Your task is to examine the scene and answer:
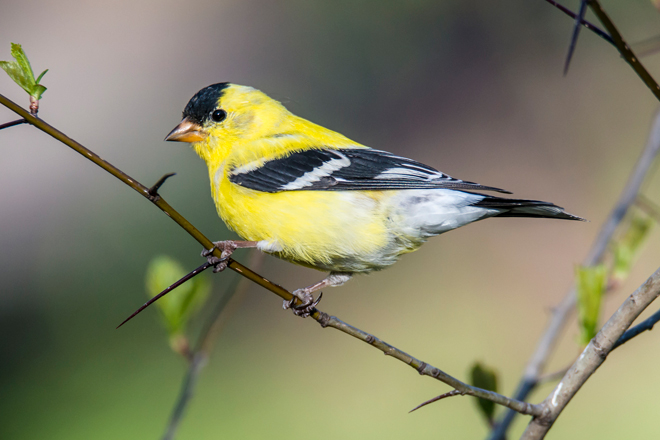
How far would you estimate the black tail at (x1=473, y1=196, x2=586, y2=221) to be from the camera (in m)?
2.01

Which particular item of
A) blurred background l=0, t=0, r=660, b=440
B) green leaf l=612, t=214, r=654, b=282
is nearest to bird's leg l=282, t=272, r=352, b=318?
green leaf l=612, t=214, r=654, b=282

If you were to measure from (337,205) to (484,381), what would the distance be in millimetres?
908

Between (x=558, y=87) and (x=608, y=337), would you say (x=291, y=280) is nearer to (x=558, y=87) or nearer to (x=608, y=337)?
(x=558, y=87)

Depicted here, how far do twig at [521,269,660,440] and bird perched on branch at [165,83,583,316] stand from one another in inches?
29.6

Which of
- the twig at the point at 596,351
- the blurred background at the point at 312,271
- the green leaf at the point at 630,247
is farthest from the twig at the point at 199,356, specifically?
the blurred background at the point at 312,271

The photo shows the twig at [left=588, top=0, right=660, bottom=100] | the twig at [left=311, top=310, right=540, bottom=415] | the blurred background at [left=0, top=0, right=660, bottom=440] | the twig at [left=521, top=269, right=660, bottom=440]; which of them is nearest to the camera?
the twig at [left=588, top=0, right=660, bottom=100]

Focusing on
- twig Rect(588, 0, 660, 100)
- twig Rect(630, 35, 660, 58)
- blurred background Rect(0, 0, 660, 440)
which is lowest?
blurred background Rect(0, 0, 660, 440)

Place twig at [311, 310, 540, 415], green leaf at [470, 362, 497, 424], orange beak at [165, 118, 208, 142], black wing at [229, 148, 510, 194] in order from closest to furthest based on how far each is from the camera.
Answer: twig at [311, 310, 540, 415] < green leaf at [470, 362, 497, 424] < black wing at [229, 148, 510, 194] < orange beak at [165, 118, 208, 142]

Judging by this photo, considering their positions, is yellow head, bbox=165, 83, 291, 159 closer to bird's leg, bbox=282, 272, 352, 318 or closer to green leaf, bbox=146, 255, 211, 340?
bird's leg, bbox=282, 272, 352, 318

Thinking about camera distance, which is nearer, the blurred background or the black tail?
the black tail

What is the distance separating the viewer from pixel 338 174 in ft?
8.20

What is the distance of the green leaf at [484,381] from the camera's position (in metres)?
1.86

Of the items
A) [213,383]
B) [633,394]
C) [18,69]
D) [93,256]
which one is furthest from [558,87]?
[18,69]

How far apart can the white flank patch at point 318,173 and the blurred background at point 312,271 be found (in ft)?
9.11
